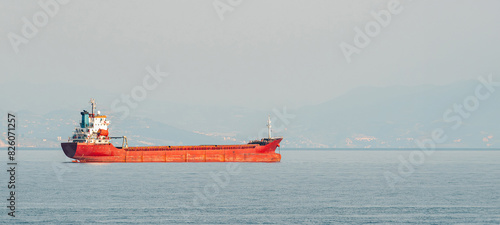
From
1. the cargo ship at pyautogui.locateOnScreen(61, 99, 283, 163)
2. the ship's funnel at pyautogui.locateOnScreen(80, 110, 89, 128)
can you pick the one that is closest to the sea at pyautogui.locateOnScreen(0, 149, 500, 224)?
the cargo ship at pyautogui.locateOnScreen(61, 99, 283, 163)

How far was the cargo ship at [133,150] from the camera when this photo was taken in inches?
4368

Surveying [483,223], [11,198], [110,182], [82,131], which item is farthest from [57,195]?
[82,131]

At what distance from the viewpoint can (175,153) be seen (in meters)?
115

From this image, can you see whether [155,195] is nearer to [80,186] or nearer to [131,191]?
[131,191]

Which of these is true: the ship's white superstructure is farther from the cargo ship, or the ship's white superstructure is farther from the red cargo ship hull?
the red cargo ship hull

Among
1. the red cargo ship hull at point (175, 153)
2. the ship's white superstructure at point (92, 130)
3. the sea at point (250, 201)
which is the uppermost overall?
the ship's white superstructure at point (92, 130)

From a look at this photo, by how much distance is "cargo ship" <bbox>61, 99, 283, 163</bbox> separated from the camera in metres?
111

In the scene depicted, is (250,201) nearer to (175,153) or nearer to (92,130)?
(175,153)

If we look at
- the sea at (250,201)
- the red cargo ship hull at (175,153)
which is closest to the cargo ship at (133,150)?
the red cargo ship hull at (175,153)

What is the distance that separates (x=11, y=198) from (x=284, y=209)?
26.3 metres

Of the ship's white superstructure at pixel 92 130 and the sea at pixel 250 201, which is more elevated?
the ship's white superstructure at pixel 92 130

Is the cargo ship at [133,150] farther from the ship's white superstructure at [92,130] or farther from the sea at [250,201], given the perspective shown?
the sea at [250,201]

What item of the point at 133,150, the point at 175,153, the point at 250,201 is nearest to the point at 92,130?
the point at 133,150

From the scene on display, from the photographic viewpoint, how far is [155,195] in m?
63.0
